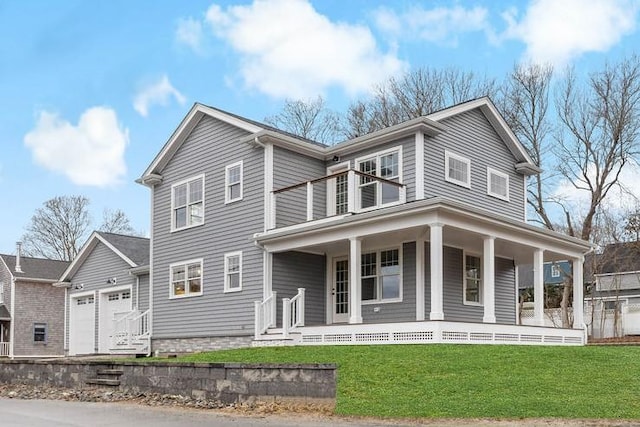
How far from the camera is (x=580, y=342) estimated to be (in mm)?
20078

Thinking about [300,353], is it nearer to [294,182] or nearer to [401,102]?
[294,182]

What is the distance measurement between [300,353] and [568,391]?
6343 mm

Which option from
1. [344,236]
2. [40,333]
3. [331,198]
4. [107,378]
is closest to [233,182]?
[331,198]

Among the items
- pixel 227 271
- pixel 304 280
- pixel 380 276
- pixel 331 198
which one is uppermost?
pixel 331 198

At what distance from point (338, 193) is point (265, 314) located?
4.42 metres

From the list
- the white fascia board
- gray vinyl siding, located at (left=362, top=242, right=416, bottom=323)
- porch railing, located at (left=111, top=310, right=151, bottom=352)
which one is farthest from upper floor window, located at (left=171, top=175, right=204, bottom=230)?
gray vinyl siding, located at (left=362, top=242, right=416, bottom=323)

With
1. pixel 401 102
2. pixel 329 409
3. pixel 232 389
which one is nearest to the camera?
pixel 329 409

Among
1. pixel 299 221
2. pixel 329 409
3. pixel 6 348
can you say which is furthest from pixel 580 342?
pixel 6 348

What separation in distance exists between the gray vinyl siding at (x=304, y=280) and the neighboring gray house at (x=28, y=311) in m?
22.7

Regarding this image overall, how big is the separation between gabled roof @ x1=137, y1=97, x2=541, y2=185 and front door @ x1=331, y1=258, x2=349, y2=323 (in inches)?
134

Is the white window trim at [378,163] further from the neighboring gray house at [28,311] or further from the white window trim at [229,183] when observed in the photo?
the neighboring gray house at [28,311]

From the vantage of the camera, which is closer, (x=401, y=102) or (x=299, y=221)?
(x=299, y=221)

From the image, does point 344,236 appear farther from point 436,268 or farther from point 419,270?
point 436,268

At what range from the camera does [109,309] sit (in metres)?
28.6
